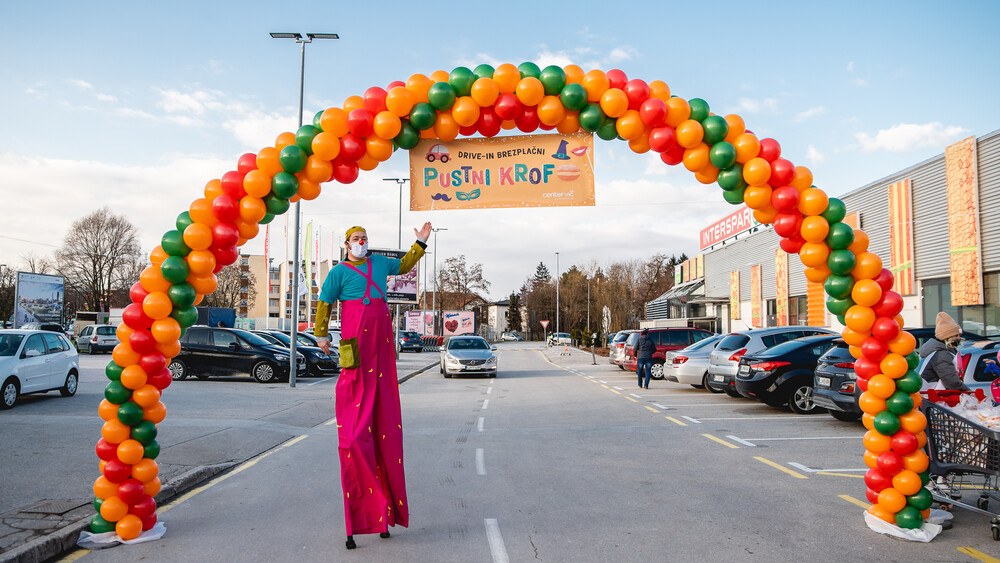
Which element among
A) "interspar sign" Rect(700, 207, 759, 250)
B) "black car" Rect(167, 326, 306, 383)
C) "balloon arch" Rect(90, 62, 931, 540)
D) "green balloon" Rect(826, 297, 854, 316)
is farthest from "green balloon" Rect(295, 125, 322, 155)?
"interspar sign" Rect(700, 207, 759, 250)

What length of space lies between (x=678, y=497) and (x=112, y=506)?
4795mm

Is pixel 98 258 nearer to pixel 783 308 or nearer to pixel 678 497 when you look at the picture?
pixel 783 308

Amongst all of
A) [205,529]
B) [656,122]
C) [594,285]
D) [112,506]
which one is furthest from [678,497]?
[594,285]

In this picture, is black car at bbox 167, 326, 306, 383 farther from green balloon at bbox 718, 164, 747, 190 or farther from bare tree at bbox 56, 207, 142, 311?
bare tree at bbox 56, 207, 142, 311

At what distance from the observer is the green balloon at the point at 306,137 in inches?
217

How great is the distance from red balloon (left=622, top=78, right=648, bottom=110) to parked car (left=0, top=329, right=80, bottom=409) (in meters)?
11.8

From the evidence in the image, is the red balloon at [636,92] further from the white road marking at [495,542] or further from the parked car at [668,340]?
the parked car at [668,340]

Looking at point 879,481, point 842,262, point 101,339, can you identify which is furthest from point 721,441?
point 101,339

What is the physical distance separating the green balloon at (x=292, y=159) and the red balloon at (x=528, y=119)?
1.92 m

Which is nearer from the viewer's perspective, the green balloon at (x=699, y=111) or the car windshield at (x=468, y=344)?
the green balloon at (x=699, y=111)

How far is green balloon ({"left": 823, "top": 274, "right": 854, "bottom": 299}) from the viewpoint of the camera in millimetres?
5375

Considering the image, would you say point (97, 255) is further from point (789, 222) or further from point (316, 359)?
point (789, 222)

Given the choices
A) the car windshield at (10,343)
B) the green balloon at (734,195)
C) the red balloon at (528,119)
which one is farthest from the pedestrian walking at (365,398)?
the car windshield at (10,343)

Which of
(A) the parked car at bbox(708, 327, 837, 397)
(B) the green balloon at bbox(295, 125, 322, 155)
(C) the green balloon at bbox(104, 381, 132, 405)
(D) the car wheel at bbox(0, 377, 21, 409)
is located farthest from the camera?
(A) the parked car at bbox(708, 327, 837, 397)
